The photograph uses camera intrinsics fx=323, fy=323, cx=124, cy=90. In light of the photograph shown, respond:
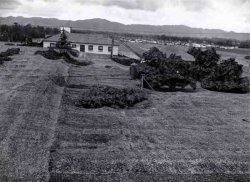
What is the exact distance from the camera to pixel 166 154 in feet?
58.5

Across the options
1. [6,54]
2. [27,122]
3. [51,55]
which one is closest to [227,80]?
[27,122]

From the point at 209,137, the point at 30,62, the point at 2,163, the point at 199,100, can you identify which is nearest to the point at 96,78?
the point at 30,62

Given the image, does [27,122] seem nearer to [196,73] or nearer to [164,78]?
[164,78]

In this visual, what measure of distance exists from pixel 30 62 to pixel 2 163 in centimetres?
3150

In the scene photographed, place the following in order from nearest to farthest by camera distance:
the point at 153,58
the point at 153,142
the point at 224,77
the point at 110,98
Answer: the point at 153,142 < the point at 110,98 < the point at 224,77 < the point at 153,58

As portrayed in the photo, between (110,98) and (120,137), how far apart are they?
300 inches

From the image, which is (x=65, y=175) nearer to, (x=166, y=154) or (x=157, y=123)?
(x=166, y=154)

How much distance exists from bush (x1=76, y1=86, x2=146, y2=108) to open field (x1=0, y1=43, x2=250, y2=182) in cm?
80

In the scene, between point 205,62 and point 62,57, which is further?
point 62,57

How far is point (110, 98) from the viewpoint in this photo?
27188 mm

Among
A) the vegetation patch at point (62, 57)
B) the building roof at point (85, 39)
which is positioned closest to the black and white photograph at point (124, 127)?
the vegetation patch at point (62, 57)

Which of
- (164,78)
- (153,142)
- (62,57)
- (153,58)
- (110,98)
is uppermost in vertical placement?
(153,58)

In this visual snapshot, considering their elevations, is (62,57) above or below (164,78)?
above

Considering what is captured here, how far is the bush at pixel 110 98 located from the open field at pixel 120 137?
31.5 inches
